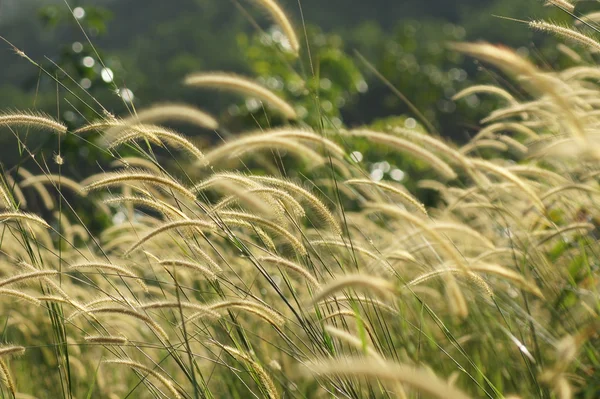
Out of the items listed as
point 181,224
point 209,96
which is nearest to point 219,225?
point 181,224

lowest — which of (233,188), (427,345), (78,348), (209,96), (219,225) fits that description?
(209,96)

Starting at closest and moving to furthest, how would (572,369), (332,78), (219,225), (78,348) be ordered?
(219,225)
(572,369)
(78,348)
(332,78)

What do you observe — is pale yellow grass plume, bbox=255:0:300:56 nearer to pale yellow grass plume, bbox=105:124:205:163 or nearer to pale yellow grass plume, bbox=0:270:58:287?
pale yellow grass plume, bbox=105:124:205:163

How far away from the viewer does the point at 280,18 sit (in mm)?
2412

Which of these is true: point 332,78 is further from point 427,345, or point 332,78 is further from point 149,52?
point 149,52

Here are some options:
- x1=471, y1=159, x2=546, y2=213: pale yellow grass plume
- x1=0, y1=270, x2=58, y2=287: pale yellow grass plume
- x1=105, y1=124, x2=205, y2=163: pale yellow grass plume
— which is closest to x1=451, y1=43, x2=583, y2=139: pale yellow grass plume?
x1=471, y1=159, x2=546, y2=213: pale yellow grass plume

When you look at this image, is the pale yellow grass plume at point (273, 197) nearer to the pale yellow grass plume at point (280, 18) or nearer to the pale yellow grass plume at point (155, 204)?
the pale yellow grass plume at point (155, 204)

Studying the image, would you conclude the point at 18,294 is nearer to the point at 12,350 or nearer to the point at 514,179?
the point at 12,350

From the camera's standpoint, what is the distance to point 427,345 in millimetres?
2746

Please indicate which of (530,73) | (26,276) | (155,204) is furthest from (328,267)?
(530,73)

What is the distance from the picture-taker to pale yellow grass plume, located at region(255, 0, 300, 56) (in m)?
2.38

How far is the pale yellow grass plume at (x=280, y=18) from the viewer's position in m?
2.38

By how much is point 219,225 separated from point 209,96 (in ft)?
114

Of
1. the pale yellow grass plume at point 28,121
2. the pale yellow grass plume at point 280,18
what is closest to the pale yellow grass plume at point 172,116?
the pale yellow grass plume at point 28,121
